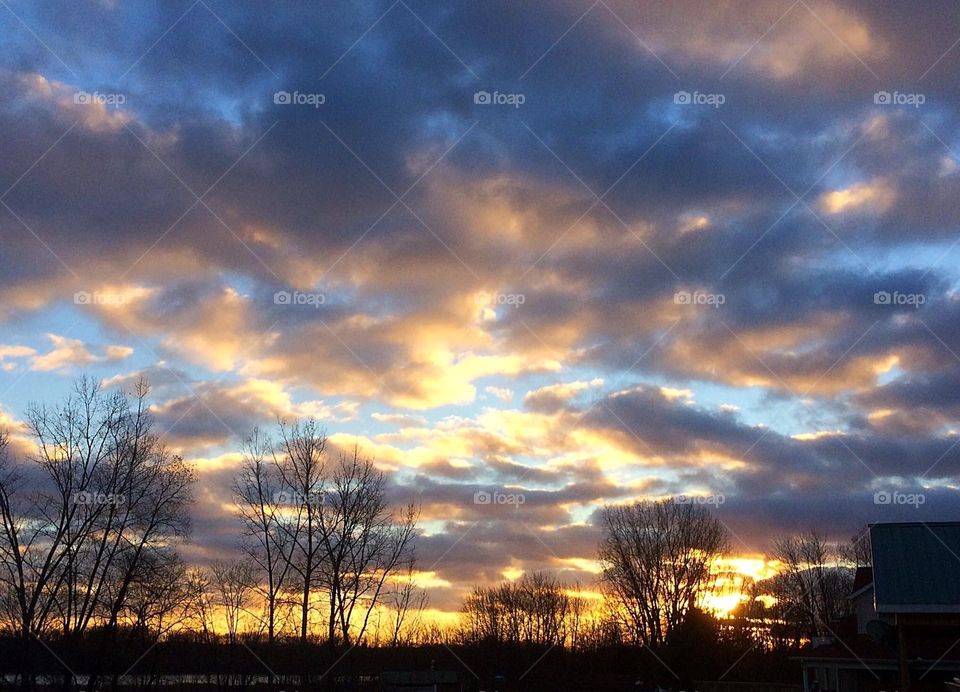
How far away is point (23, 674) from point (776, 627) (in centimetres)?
6574

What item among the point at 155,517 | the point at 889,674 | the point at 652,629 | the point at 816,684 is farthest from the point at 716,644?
the point at 155,517

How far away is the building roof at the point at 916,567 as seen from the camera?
36.4 m

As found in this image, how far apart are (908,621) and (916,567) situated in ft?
7.66

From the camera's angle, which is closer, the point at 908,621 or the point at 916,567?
the point at 916,567

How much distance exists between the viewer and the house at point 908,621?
118ft

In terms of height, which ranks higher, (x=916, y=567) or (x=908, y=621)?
(x=916, y=567)

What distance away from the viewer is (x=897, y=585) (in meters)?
37.2

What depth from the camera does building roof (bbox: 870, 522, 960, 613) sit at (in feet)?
119

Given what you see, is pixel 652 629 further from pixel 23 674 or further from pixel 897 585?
pixel 23 674

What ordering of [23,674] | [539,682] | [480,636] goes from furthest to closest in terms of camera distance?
[480,636] → [539,682] → [23,674]

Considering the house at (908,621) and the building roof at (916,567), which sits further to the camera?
the building roof at (916,567)

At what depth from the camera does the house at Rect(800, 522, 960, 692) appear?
36000 mm

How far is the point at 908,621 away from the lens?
37875 mm

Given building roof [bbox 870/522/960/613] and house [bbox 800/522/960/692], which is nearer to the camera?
house [bbox 800/522/960/692]
